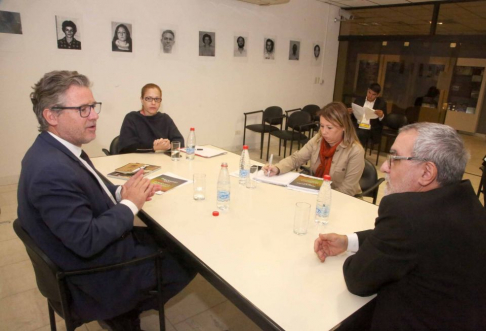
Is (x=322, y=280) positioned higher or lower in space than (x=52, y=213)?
lower

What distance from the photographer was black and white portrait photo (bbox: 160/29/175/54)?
4828mm

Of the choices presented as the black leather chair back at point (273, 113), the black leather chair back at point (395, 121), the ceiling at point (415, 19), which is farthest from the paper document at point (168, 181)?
the ceiling at point (415, 19)

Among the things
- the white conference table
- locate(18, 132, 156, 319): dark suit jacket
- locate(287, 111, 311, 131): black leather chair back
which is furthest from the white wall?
locate(18, 132, 156, 319): dark suit jacket

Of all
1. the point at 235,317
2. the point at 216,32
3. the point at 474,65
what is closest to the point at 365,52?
the point at 474,65

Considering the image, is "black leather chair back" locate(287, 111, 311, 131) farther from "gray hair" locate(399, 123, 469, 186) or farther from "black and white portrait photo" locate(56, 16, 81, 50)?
"gray hair" locate(399, 123, 469, 186)

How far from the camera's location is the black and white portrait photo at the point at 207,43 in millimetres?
5232

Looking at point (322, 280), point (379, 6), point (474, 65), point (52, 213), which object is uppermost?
point (379, 6)

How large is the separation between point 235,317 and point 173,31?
4137 millimetres

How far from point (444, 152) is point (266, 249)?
795 millimetres

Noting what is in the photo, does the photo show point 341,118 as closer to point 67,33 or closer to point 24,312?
point 24,312

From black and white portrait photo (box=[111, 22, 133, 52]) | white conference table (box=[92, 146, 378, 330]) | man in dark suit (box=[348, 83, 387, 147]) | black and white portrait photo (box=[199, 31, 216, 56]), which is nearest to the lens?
white conference table (box=[92, 146, 378, 330])

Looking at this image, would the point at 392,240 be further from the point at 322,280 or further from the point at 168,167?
the point at 168,167

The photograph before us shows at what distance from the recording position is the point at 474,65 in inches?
263

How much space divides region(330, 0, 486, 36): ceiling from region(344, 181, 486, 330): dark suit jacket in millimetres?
5920
